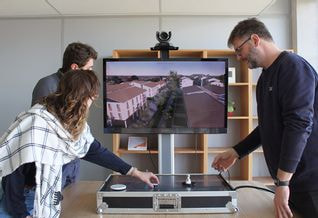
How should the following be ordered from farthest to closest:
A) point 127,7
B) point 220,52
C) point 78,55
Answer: point 220,52 → point 127,7 → point 78,55

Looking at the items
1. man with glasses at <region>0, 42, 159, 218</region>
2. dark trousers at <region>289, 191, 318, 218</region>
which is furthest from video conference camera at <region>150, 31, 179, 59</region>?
dark trousers at <region>289, 191, 318, 218</region>

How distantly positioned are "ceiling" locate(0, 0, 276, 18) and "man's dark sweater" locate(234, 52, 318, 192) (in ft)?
6.09

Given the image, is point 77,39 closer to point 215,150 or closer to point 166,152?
point 215,150

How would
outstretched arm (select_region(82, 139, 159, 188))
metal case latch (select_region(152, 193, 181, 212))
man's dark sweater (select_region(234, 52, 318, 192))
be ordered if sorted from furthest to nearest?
outstretched arm (select_region(82, 139, 159, 188))
metal case latch (select_region(152, 193, 181, 212))
man's dark sweater (select_region(234, 52, 318, 192))

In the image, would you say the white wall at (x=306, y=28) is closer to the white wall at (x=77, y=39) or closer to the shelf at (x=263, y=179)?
the white wall at (x=77, y=39)

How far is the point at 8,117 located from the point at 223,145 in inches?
100

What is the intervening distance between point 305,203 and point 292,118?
0.36 meters

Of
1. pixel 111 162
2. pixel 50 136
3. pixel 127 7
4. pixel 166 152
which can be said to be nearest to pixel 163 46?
pixel 166 152

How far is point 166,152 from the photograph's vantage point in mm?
2025

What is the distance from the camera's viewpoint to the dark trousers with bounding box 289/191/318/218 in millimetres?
1168

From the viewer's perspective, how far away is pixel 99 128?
3.55 m

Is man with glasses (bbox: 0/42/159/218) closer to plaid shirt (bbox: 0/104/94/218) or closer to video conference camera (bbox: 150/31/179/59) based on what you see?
plaid shirt (bbox: 0/104/94/218)

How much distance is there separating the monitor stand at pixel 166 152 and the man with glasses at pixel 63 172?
0.52 meters

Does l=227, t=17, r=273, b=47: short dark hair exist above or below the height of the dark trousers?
above
